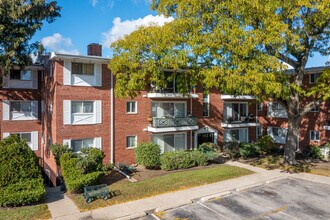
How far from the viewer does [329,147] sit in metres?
23.6

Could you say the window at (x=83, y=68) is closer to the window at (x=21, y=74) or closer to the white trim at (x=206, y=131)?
the window at (x=21, y=74)

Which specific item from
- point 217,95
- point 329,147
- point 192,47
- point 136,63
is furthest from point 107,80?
point 329,147

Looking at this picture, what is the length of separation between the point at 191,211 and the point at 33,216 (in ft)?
23.2

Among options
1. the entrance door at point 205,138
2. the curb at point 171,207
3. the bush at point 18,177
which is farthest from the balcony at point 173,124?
the bush at point 18,177

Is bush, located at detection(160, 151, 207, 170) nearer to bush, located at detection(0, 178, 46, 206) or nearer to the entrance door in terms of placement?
the entrance door

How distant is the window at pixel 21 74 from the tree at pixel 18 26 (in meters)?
3.22

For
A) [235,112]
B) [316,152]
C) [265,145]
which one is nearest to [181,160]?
[235,112]

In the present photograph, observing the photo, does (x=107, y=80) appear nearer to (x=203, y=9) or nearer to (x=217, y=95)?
(x=203, y=9)

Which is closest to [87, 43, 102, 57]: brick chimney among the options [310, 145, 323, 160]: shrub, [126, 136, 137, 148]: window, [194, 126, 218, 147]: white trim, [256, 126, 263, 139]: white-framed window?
[126, 136, 137, 148]: window

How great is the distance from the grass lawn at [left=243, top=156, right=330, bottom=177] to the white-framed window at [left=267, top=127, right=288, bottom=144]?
19.3ft

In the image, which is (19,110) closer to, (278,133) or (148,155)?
(148,155)

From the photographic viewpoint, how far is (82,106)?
63.0 feet

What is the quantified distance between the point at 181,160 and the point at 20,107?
1490cm

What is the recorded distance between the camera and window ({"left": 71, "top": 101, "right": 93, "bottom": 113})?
1892 centimetres
